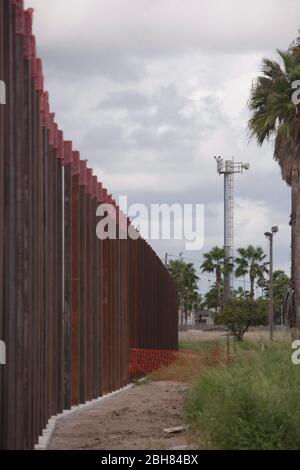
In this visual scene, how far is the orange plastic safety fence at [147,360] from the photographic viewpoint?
2559cm

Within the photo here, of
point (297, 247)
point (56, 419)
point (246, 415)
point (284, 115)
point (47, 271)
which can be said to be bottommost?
point (56, 419)

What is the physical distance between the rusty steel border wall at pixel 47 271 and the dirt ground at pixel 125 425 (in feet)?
1.32

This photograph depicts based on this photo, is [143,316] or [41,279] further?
[143,316]

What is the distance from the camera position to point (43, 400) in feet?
41.2

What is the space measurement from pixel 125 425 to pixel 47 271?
7.73 feet

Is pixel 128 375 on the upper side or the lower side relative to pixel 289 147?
lower

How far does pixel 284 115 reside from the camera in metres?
30.1

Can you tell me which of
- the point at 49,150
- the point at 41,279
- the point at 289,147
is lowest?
the point at 41,279

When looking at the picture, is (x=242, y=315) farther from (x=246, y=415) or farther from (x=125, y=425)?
(x=246, y=415)

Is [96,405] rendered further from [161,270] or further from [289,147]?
[161,270]

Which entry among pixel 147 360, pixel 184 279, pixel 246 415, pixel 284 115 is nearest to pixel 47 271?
pixel 246 415

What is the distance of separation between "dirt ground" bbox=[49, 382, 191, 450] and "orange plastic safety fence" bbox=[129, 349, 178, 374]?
20.3 ft
